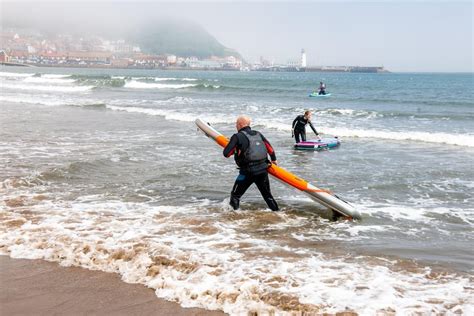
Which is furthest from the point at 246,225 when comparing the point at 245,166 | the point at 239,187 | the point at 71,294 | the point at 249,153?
the point at 71,294

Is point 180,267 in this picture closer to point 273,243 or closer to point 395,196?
point 273,243

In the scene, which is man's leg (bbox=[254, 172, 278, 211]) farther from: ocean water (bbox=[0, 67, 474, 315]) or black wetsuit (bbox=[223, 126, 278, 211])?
ocean water (bbox=[0, 67, 474, 315])

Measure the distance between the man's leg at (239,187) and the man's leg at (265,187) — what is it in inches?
5.3

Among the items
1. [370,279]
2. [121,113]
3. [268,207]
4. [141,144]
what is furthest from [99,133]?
[370,279]

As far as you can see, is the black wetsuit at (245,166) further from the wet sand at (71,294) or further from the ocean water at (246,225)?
the wet sand at (71,294)

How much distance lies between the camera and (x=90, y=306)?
4.88 meters

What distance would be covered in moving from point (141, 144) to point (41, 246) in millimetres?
9497

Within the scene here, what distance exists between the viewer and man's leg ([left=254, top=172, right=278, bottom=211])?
786 centimetres

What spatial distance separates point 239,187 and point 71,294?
3.56 meters

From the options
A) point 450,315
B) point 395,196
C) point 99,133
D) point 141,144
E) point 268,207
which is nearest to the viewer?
point 450,315

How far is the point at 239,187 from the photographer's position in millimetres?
8047

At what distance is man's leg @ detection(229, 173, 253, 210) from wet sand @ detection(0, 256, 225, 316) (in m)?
2.91

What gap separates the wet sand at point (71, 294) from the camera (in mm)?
4781

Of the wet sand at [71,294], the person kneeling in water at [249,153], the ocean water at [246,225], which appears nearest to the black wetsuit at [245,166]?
Answer: the person kneeling in water at [249,153]
